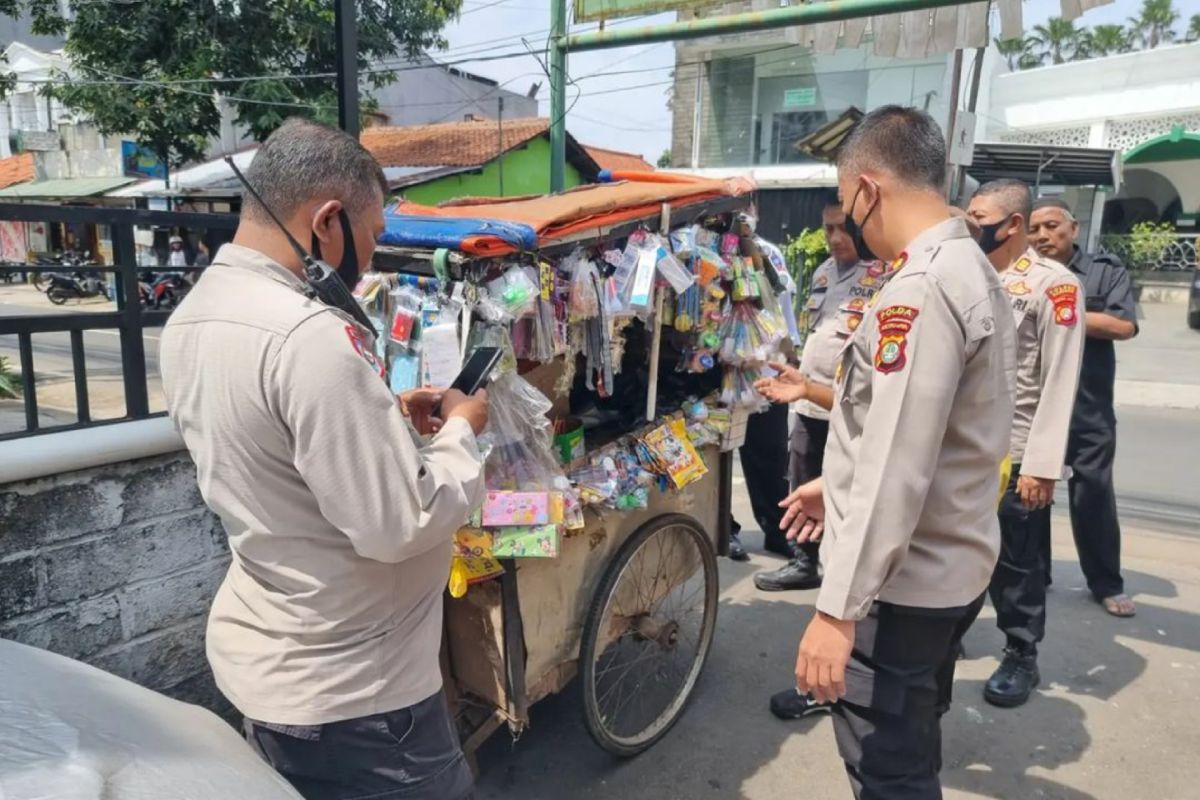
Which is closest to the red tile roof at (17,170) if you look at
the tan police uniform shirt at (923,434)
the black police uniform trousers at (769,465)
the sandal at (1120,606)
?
the black police uniform trousers at (769,465)

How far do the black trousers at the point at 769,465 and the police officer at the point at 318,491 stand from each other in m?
2.94

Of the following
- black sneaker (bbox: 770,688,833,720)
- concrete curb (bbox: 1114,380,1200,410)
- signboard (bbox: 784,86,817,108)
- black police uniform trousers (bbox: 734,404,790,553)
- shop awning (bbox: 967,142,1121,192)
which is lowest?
black sneaker (bbox: 770,688,833,720)

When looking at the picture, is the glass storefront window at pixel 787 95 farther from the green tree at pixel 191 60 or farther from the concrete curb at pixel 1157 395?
the green tree at pixel 191 60

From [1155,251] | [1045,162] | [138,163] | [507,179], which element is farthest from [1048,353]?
[138,163]

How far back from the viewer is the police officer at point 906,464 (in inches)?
59.7

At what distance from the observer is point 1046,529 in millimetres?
3105

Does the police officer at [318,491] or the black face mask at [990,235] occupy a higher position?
the black face mask at [990,235]

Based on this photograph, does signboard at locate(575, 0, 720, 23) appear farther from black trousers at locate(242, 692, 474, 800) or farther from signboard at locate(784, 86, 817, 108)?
signboard at locate(784, 86, 817, 108)

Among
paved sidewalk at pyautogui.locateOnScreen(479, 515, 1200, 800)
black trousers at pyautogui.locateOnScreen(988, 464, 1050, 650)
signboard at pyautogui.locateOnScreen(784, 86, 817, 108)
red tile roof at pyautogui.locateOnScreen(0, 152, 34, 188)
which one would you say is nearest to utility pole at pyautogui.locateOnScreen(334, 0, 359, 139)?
paved sidewalk at pyautogui.locateOnScreen(479, 515, 1200, 800)

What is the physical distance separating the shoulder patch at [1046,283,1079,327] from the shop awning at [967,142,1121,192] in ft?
31.0

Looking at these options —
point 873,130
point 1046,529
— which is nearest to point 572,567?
point 873,130

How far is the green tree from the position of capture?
9875 millimetres

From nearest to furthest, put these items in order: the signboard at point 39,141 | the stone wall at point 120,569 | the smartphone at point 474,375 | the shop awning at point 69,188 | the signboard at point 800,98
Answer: the smartphone at point 474,375 < the stone wall at point 120,569 < the signboard at point 800,98 < the shop awning at point 69,188 < the signboard at point 39,141

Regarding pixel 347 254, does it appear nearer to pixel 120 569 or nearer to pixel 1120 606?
pixel 120 569
